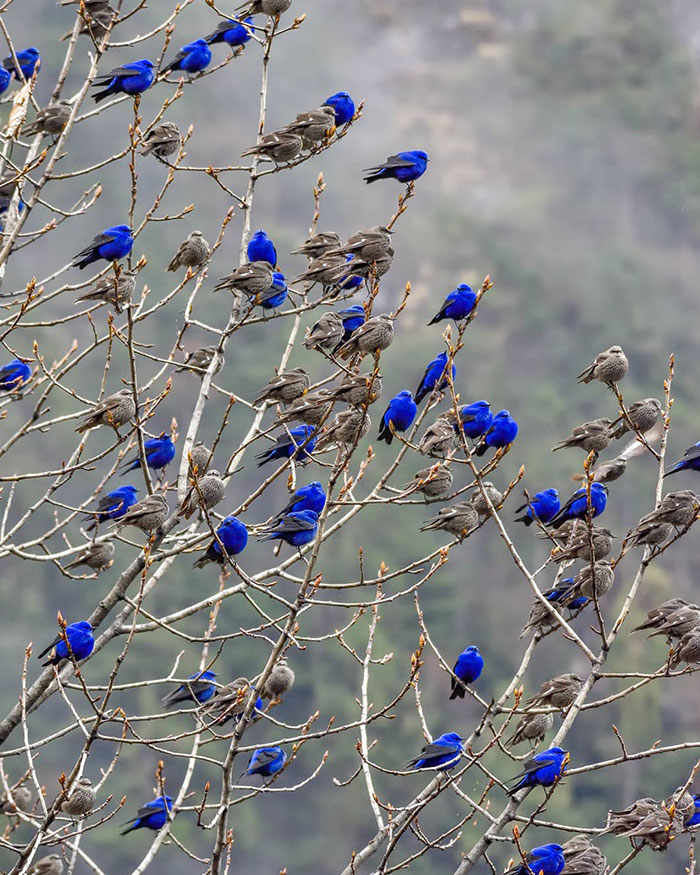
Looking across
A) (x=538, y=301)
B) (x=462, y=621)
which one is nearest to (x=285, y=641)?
(x=462, y=621)

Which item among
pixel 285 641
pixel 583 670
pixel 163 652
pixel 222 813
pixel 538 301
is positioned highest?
pixel 285 641

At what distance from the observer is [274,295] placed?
648cm

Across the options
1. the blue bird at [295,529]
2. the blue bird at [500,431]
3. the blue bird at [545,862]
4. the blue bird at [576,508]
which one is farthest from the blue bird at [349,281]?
the blue bird at [545,862]

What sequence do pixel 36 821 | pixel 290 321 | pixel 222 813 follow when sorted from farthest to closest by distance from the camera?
pixel 290 321 → pixel 36 821 → pixel 222 813

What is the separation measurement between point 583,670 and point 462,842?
6876 millimetres

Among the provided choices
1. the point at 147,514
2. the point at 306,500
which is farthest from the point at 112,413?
the point at 306,500

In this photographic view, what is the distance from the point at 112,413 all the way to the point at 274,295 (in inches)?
40.2

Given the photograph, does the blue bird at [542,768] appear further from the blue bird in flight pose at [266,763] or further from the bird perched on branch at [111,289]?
the bird perched on branch at [111,289]

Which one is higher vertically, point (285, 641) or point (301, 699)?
point (285, 641)

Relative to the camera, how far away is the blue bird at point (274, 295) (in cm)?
641

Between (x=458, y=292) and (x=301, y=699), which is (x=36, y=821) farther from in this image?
(x=301, y=699)

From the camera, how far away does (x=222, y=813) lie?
4750 millimetres

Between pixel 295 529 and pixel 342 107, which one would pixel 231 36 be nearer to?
pixel 342 107

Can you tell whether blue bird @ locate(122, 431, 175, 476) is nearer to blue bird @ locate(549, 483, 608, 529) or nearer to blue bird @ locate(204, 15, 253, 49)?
blue bird @ locate(549, 483, 608, 529)
